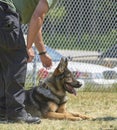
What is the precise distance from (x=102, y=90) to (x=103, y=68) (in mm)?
852

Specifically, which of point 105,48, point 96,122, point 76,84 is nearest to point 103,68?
point 105,48

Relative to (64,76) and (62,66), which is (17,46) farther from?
(64,76)

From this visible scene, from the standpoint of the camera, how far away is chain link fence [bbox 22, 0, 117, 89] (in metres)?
10.6

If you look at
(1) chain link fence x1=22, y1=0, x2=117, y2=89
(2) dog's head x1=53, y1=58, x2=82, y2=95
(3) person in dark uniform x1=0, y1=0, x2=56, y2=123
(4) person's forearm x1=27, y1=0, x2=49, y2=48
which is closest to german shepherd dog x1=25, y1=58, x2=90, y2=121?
(2) dog's head x1=53, y1=58, x2=82, y2=95

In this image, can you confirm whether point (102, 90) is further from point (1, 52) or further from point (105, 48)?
point (1, 52)

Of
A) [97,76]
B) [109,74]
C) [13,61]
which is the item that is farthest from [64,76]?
[109,74]

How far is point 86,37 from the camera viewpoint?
1126 cm

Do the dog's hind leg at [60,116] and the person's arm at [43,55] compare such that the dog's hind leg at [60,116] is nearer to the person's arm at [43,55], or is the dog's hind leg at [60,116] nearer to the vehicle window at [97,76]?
the person's arm at [43,55]

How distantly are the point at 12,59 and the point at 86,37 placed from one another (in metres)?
6.02

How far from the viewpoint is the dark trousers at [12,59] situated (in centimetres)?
520

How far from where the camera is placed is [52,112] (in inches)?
256

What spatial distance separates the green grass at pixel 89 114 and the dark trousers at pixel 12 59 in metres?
0.26

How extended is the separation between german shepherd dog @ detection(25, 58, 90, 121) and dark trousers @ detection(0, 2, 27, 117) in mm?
953

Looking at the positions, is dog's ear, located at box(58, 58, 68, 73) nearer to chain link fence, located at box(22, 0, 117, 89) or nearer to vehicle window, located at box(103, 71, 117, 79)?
chain link fence, located at box(22, 0, 117, 89)
